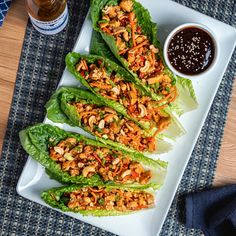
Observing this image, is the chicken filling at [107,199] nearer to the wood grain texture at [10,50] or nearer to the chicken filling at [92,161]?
the chicken filling at [92,161]

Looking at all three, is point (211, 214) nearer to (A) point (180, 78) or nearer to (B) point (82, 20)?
(A) point (180, 78)

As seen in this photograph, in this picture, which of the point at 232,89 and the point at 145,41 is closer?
the point at 145,41

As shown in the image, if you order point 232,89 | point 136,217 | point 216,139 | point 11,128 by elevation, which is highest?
point 232,89

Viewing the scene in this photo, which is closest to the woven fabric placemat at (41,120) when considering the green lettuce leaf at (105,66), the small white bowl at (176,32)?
the green lettuce leaf at (105,66)

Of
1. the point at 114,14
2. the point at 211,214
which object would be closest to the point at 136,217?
the point at 211,214

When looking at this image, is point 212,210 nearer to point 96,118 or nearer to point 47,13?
point 96,118

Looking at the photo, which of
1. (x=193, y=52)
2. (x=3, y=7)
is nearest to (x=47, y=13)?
(x=3, y=7)

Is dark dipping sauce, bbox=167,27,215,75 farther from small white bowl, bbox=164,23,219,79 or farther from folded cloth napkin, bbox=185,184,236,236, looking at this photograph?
folded cloth napkin, bbox=185,184,236,236
